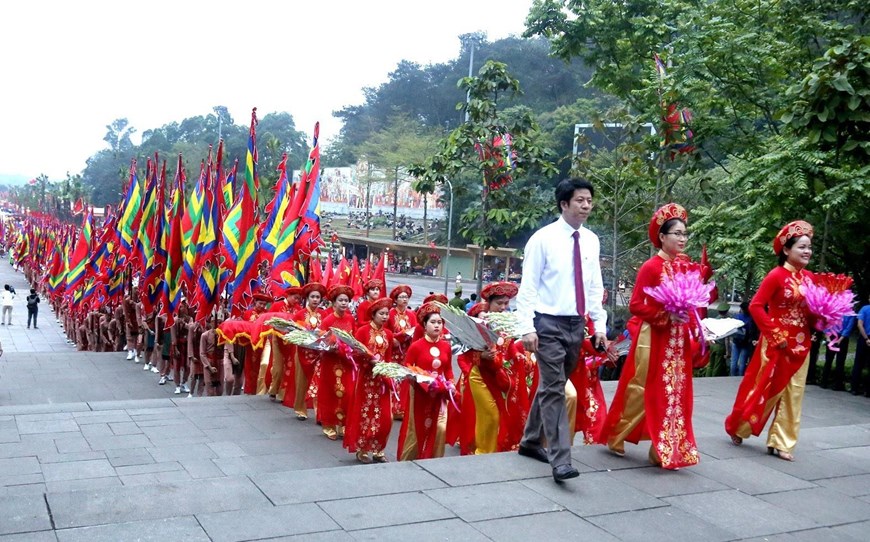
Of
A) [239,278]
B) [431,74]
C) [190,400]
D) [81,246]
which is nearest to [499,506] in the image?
[190,400]

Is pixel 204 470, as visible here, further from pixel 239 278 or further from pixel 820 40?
pixel 820 40

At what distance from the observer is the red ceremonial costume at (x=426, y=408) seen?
685cm

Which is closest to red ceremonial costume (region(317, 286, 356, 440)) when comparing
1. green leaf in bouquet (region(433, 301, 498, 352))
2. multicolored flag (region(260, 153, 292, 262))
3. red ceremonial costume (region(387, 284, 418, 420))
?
red ceremonial costume (region(387, 284, 418, 420))

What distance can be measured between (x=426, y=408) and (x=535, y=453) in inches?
68.9

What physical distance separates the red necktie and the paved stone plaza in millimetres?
947

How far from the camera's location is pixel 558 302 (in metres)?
4.81

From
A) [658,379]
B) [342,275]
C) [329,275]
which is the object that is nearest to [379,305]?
[658,379]

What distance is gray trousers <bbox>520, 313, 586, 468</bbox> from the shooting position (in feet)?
15.6

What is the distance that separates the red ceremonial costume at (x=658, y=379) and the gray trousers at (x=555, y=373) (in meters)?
0.73

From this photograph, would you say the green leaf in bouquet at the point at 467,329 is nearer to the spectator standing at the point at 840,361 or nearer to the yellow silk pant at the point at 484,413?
the yellow silk pant at the point at 484,413

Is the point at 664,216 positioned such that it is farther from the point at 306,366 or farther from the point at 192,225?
the point at 192,225

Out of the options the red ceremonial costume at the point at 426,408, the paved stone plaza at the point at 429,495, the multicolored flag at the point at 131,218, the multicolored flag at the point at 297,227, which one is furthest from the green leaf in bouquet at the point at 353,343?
the multicolored flag at the point at 131,218

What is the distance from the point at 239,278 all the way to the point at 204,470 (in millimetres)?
6295

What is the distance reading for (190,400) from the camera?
34.2 ft
